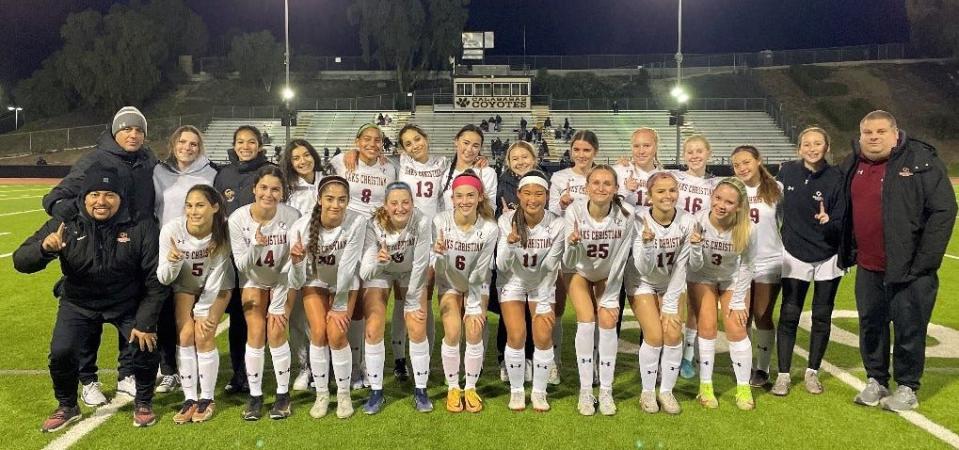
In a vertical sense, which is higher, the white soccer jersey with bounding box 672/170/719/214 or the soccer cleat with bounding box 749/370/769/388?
the white soccer jersey with bounding box 672/170/719/214

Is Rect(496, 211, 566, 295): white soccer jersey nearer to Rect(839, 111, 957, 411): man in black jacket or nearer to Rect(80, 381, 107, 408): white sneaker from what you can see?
Rect(839, 111, 957, 411): man in black jacket

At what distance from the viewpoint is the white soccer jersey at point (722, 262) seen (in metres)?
4.80

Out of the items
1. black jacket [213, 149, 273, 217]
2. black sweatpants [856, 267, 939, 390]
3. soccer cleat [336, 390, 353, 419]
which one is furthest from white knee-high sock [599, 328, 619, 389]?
black jacket [213, 149, 273, 217]

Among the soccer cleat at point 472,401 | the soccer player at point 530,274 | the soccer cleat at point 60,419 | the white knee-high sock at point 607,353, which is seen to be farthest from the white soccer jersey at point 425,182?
the soccer cleat at point 60,419

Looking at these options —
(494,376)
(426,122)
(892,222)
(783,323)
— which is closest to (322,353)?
(494,376)

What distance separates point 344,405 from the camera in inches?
183

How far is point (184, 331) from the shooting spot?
455 centimetres

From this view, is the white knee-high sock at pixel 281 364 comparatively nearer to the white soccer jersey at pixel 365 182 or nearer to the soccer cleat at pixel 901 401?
the white soccer jersey at pixel 365 182

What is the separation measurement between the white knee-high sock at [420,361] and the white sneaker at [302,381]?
3.24 feet

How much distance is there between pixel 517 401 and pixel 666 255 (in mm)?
1509

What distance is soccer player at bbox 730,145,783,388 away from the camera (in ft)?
17.0

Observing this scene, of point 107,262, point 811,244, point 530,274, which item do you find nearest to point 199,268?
point 107,262

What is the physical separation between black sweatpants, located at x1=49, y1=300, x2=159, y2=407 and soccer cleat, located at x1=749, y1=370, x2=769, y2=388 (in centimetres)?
455

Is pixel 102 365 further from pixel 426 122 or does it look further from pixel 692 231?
pixel 426 122
